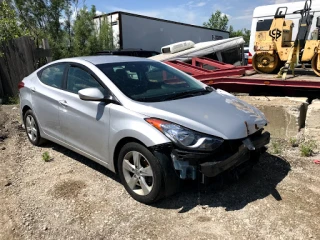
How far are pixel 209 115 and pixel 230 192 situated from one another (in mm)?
975

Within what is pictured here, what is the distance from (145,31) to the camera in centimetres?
1984

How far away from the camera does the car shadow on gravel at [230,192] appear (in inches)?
137

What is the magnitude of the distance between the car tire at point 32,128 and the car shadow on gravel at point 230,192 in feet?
8.83

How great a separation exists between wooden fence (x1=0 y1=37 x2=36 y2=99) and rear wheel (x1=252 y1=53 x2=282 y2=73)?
6.36 meters

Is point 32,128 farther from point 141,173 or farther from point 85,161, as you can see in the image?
point 141,173

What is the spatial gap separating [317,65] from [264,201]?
4330 mm

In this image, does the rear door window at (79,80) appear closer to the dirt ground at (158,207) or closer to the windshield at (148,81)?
the windshield at (148,81)

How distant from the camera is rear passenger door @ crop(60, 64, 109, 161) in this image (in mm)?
3763

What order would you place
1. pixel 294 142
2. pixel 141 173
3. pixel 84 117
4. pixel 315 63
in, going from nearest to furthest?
pixel 141 173 < pixel 84 117 < pixel 294 142 < pixel 315 63

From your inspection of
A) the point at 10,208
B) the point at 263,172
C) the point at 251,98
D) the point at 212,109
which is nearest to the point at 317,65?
the point at 251,98

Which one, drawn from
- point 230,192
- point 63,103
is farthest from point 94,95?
point 230,192

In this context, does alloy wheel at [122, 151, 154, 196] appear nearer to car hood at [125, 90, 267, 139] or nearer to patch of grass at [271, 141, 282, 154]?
car hood at [125, 90, 267, 139]

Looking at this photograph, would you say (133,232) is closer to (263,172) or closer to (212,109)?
(212,109)

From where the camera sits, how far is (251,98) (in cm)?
604
